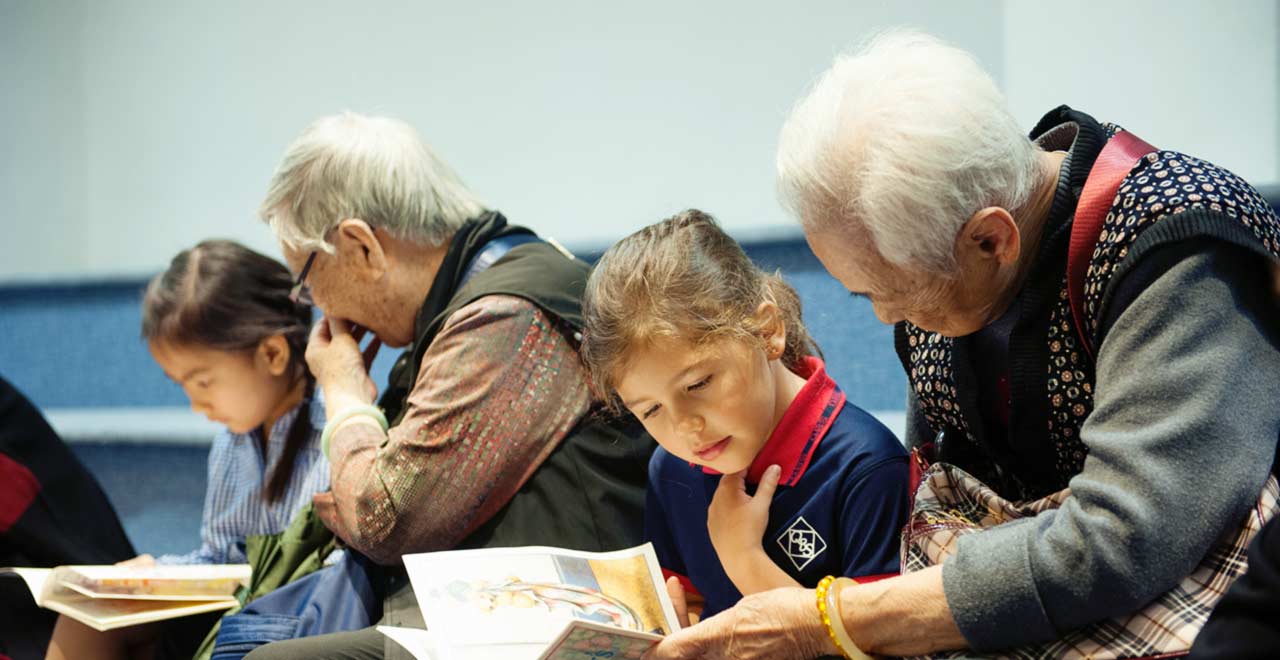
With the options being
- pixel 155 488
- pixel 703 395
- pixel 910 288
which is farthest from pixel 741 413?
pixel 155 488

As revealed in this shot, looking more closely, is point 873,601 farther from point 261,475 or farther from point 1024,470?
point 261,475

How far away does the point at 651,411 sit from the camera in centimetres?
185

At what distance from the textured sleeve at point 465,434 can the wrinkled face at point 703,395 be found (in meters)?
0.34

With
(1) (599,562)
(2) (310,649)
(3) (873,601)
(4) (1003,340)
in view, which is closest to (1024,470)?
(4) (1003,340)

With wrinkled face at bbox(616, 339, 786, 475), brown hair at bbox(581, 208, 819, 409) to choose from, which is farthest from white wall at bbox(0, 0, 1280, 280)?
wrinkled face at bbox(616, 339, 786, 475)

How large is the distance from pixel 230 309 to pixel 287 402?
0.85ft

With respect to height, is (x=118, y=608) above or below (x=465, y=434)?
below

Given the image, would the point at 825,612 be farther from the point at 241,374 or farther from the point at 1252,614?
the point at 241,374

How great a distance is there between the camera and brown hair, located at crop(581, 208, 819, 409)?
1.80 metres

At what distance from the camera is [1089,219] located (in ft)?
4.85

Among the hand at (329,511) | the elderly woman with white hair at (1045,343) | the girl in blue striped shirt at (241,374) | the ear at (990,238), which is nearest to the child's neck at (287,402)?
the girl in blue striped shirt at (241,374)

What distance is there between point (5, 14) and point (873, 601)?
3838mm

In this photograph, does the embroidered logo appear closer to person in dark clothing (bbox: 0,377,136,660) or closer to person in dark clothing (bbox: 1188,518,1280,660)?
person in dark clothing (bbox: 1188,518,1280,660)

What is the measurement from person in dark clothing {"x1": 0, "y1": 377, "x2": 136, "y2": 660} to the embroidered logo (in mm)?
1869
